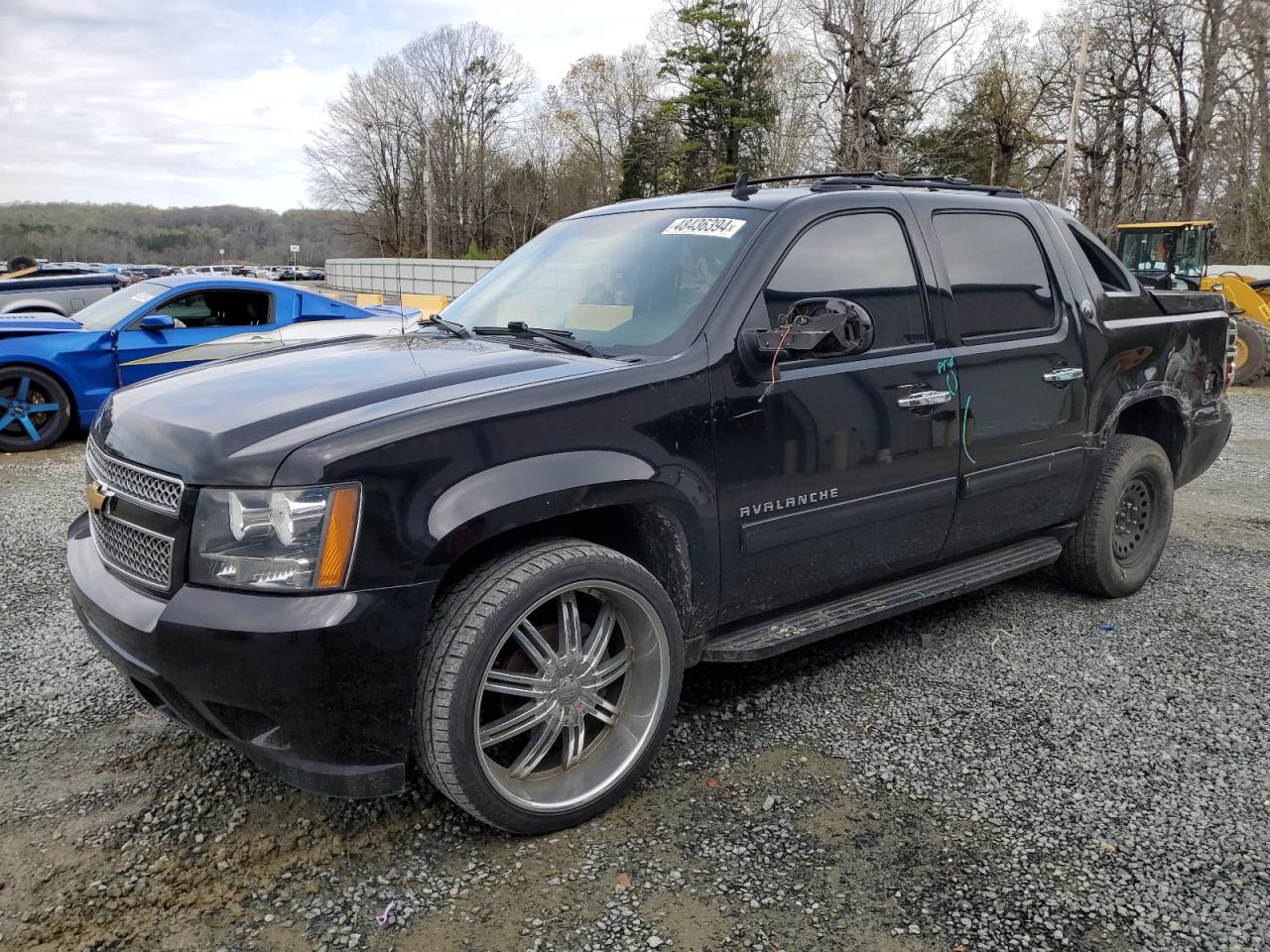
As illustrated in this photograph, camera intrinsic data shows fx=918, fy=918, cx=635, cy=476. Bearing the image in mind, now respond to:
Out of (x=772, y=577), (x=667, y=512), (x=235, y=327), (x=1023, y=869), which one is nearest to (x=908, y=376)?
(x=772, y=577)

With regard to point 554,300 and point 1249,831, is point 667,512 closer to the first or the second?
point 554,300

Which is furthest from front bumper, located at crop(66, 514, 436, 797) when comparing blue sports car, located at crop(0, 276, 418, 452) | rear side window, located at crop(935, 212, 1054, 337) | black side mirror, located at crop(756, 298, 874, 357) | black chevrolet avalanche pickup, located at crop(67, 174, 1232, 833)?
blue sports car, located at crop(0, 276, 418, 452)

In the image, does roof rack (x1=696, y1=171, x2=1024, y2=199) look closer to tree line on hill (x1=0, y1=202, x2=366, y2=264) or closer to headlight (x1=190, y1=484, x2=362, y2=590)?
headlight (x1=190, y1=484, x2=362, y2=590)

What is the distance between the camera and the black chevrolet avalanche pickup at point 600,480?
229cm

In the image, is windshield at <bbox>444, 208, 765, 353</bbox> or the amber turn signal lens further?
windshield at <bbox>444, 208, 765, 353</bbox>

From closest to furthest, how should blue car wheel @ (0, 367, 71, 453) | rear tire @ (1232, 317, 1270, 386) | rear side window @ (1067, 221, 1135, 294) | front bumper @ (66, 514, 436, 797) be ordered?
front bumper @ (66, 514, 436, 797) → rear side window @ (1067, 221, 1135, 294) → blue car wheel @ (0, 367, 71, 453) → rear tire @ (1232, 317, 1270, 386)

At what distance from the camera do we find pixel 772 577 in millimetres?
3143

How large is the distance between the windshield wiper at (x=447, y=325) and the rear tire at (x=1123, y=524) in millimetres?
3009

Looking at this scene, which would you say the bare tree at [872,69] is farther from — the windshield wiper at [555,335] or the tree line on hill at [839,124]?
the windshield wiper at [555,335]

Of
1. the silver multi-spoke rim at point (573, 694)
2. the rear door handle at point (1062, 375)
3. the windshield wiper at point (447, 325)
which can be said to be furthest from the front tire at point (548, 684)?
the rear door handle at point (1062, 375)

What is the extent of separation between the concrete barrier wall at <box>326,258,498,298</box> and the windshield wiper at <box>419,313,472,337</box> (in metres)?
22.8

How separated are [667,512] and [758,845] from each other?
100cm

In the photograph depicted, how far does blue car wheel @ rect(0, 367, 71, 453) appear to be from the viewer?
8.33 meters

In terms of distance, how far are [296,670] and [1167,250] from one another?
18.5 metres
